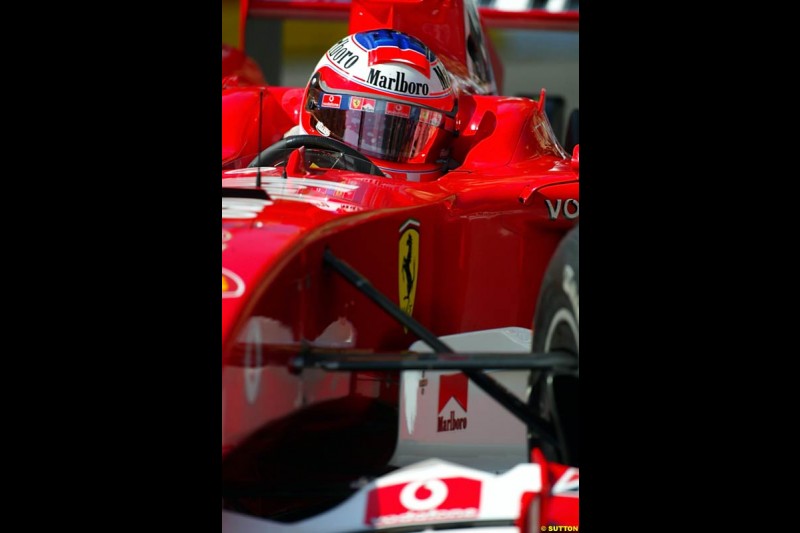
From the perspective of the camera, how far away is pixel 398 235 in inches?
79.6

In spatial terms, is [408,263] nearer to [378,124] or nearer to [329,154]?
[329,154]

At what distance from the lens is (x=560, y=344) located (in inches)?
69.0

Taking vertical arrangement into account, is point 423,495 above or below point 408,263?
below

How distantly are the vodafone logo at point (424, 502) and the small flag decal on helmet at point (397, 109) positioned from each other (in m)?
1.59

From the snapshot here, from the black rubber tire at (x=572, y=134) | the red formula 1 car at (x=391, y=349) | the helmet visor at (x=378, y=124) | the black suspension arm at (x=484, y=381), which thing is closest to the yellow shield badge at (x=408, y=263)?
the red formula 1 car at (x=391, y=349)

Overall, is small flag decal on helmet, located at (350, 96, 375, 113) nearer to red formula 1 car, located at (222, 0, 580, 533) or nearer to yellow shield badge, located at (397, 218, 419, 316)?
red formula 1 car, located at (222, 0, 580, 533)

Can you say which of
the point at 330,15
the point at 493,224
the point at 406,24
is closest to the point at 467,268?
the point at 493,224

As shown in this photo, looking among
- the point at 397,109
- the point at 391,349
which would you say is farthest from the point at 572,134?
the point at 391,349

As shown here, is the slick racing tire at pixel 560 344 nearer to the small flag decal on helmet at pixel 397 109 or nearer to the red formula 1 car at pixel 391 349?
the red formula 1 car at pixel 391 349

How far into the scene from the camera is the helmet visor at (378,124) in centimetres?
297

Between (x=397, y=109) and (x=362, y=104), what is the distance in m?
0.11

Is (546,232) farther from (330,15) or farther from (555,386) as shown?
(330,15)
